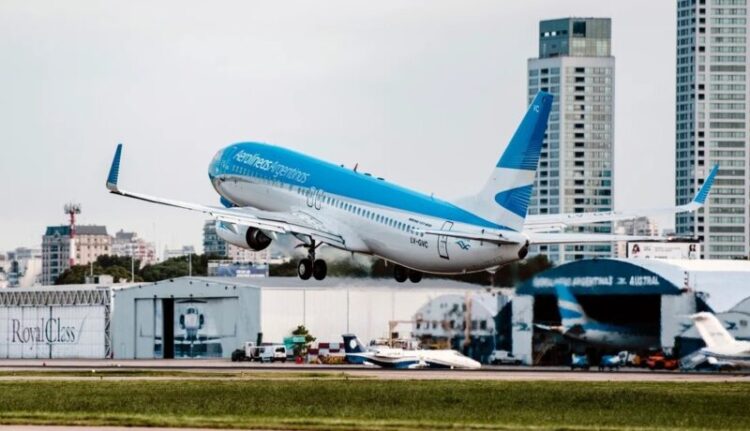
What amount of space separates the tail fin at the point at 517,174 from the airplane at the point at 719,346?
3852 cm

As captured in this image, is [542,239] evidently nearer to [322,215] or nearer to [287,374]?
[322,215]

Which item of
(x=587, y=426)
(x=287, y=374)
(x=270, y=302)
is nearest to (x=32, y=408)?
(x=587, y=426)

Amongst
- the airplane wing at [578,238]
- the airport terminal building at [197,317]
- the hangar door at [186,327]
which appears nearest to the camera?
the airplane wing at [578,238]

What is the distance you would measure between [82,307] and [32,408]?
11920 centimetres

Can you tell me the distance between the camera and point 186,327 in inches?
7298

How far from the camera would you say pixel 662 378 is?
113m

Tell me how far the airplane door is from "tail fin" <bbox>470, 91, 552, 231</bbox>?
2.23 m

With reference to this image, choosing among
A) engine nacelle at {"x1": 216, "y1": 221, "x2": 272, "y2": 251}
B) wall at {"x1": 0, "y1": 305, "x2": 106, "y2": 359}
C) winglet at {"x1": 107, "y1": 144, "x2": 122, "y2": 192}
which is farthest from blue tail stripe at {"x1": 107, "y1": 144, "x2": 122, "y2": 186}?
wall at {"x1": 0, "y1": 305, "x2": 106, "y2": 359}

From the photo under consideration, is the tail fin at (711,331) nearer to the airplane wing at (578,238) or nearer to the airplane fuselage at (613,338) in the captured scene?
the airplane fuselage at (613,338)

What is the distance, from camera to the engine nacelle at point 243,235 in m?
106

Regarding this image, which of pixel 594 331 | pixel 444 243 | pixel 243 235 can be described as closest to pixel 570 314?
pixel 594 331

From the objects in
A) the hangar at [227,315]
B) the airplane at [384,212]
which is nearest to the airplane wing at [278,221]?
the airplane at [384,212]

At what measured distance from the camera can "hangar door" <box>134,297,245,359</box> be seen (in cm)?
18200

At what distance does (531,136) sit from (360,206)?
14634 millimetres
